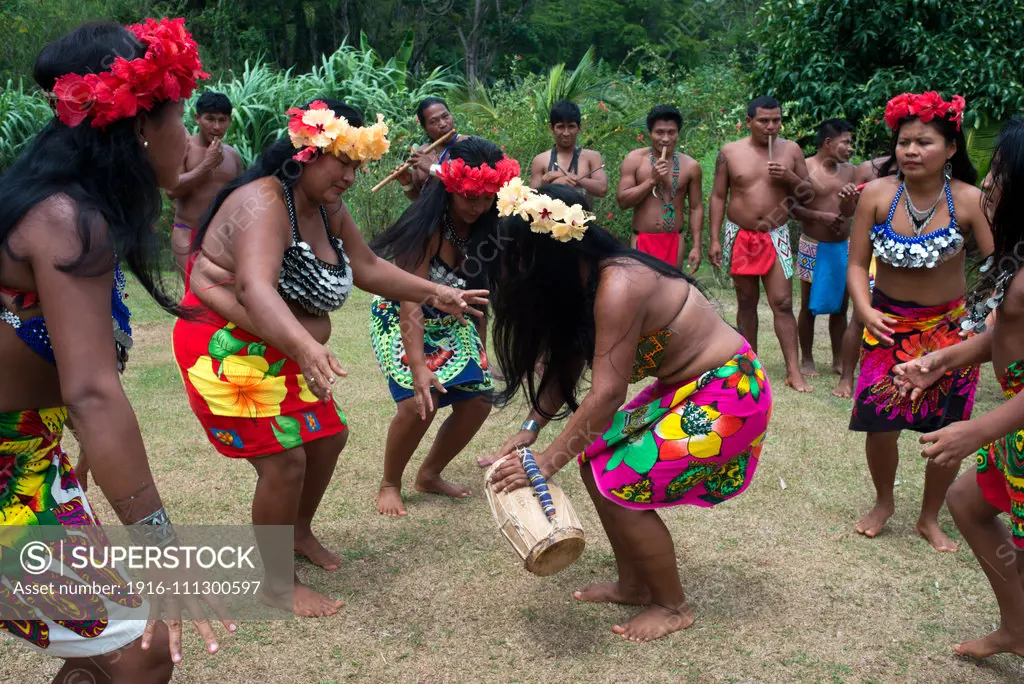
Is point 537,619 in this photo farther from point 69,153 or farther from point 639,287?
point 69,153

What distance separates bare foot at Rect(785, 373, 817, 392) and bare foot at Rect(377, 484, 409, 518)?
10.8 ft

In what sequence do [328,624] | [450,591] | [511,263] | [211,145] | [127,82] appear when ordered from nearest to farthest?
[127,82], [511,263], [328,624], [450,591], [211,145]

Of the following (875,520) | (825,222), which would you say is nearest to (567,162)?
(825,222)

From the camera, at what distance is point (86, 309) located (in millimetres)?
1808

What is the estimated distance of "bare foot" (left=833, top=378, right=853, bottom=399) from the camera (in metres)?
6.41

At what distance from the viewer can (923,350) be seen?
4105mm

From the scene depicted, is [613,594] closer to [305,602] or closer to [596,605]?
[596,605]

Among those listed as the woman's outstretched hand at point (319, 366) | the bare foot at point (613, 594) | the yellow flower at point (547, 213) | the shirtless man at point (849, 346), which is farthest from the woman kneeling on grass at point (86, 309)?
the shirtless man at point (849, 346)

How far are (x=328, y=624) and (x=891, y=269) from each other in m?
2.82

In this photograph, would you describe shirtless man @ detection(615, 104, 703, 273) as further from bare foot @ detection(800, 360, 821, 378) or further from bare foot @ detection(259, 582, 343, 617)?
bare foot @ detection(259, 582, 343, 617)

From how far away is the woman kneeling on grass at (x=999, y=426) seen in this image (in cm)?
252

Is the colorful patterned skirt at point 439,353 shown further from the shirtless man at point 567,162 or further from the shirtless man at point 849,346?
the shirtless man at point 567,162

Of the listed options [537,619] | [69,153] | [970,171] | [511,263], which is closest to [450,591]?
[537,619]

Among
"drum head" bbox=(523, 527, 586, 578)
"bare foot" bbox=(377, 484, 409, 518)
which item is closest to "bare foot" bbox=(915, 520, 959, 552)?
"drum head" bbox=(523, 527, 586, 578)
